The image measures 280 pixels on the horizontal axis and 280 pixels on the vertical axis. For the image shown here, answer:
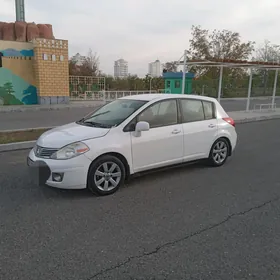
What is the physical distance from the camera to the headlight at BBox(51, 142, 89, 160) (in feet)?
13.3

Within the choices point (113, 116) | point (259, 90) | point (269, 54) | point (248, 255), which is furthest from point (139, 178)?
point (269, 54)

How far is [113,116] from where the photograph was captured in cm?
487

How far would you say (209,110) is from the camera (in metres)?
5.73

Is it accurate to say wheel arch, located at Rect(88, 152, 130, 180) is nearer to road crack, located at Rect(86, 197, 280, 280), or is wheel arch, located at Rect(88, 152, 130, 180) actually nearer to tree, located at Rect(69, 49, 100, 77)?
road crack, located at Rect(86, 197, 280, 280)

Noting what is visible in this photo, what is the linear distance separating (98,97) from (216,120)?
19818 mm

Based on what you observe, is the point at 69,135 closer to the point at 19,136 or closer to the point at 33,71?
the point at 19,136

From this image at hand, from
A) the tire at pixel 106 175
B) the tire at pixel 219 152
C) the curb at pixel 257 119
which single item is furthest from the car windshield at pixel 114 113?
the curb at pixel 257 119

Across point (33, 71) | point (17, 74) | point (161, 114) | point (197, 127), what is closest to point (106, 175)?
point (161, 114)

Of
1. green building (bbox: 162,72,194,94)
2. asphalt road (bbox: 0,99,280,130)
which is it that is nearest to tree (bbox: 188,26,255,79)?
green building (bbox: 162,72,194,94)

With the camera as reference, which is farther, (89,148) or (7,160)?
(7,160)

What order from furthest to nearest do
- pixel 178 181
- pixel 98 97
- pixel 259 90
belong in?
pixel 259 90 < pixel 98 97 < pixel 178 181

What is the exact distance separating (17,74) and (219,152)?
53.2 feet

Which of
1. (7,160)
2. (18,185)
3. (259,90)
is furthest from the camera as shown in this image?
(259,90)

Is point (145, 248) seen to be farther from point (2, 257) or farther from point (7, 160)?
point (7, 160)
